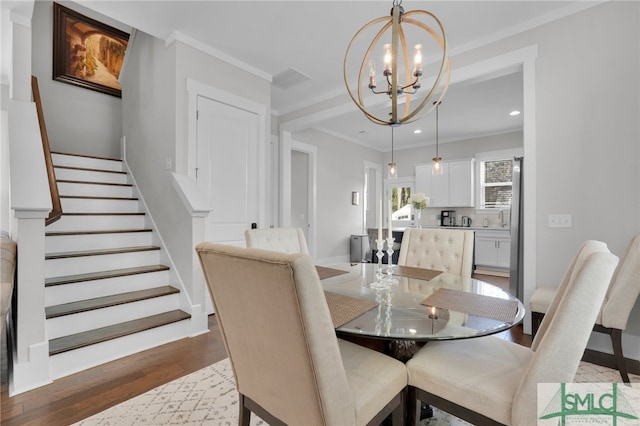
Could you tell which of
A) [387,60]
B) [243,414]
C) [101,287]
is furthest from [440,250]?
[101,287]

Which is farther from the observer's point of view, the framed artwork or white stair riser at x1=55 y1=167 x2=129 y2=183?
the framed artwork

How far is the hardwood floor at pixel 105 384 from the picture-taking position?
165 centimetres

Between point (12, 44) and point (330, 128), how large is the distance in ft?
14.6

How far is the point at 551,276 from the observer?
8.60 ft

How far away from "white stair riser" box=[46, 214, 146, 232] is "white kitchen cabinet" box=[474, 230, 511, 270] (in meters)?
5.75

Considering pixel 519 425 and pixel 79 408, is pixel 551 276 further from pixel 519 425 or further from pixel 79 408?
pixel 79 408

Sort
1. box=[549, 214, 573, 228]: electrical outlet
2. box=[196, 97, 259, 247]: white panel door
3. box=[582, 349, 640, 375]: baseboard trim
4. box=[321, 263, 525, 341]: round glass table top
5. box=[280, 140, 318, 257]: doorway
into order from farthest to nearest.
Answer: box=[280, 140, 318, 257]: doorway, box=[196, 97, 259, 247]: white panel door, box=[549, 214, 573, 228]: electrical outlet, box=[582, 349, 640, 375]: baseboard trim, box=[321, 263, 525, 341]: round glass table top

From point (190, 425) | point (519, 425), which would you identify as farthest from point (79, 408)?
point (519, 425)

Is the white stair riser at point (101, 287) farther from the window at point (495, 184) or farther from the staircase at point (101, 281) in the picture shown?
the window at point (495, 184)

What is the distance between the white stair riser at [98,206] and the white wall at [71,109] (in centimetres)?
165

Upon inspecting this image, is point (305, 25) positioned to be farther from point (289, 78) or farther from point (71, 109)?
point (71, 109)

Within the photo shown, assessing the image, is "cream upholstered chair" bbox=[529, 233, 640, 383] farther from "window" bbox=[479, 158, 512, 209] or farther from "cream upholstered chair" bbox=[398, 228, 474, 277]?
"window" bbox=[479, 158, 512, 209]

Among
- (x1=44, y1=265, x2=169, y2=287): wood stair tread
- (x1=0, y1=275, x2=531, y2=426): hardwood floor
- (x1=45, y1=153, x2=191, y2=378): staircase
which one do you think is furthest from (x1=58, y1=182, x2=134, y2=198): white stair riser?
(x1=0, y1=275, x2=531, y2=426): hardwood floor

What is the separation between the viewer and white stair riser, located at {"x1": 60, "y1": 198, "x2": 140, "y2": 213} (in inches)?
129
